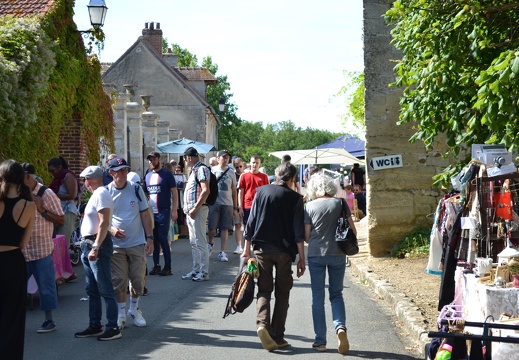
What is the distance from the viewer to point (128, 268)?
895cm

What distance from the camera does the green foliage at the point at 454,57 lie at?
815 cm

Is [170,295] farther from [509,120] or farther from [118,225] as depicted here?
[509,120]

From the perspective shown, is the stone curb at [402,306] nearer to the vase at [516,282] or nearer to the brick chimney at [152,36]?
the vase at [516,282]

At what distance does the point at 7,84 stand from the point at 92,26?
17.1 feet

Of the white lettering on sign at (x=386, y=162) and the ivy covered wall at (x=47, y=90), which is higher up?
the ivy covered wall at (x=47, y=90)

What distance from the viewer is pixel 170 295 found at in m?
11.3

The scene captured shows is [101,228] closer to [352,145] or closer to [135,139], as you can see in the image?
[135,139]

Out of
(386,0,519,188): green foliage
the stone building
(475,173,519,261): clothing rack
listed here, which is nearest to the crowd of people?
(475,173,519,261): clothing rack

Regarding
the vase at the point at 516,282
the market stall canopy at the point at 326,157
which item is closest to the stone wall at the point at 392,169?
the vase at the point at 516,282

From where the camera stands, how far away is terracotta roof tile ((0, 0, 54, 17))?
17.9 m

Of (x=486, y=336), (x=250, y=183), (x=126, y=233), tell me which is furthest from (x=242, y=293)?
(x=250, y=183)

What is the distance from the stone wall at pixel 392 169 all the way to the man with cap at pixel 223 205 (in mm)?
2513

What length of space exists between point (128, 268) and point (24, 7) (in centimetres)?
1123

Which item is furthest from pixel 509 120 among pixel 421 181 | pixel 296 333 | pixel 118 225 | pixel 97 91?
pixel 97 91
